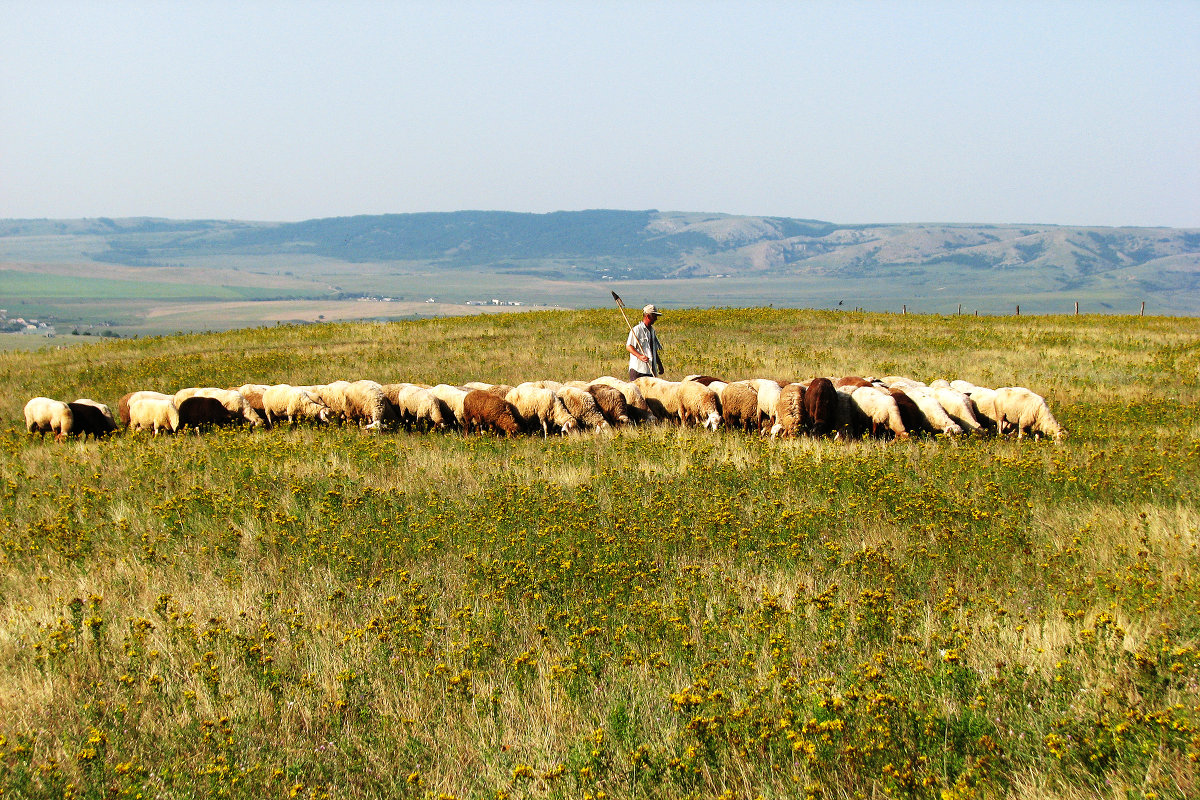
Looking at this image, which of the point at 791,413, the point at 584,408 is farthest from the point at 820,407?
A: the point at 584,408

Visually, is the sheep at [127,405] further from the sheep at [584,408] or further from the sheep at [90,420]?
the sheep at [584,408]

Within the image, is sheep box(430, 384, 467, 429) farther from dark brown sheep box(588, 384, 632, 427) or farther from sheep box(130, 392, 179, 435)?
sheep box(130, 392, 179, 435)

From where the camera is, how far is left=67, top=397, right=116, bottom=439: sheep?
1620 centimetres

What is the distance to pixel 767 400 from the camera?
1561cm

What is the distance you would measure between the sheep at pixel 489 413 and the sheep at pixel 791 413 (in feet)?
17.4

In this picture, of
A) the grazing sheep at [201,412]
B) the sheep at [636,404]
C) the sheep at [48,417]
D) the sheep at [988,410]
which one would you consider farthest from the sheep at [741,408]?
the sheep at [48,417]

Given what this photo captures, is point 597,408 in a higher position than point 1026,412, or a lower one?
lower

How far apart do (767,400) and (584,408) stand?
3.85 m

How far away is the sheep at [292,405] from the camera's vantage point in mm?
16406

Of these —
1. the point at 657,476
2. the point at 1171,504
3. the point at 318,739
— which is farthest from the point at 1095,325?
the point at 318,739

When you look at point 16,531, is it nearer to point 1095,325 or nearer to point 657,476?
point 657,476

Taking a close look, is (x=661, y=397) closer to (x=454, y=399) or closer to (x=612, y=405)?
(x=612, y=405)

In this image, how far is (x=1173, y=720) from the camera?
13.7 feet

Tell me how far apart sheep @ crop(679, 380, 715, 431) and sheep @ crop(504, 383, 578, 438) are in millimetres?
2561
